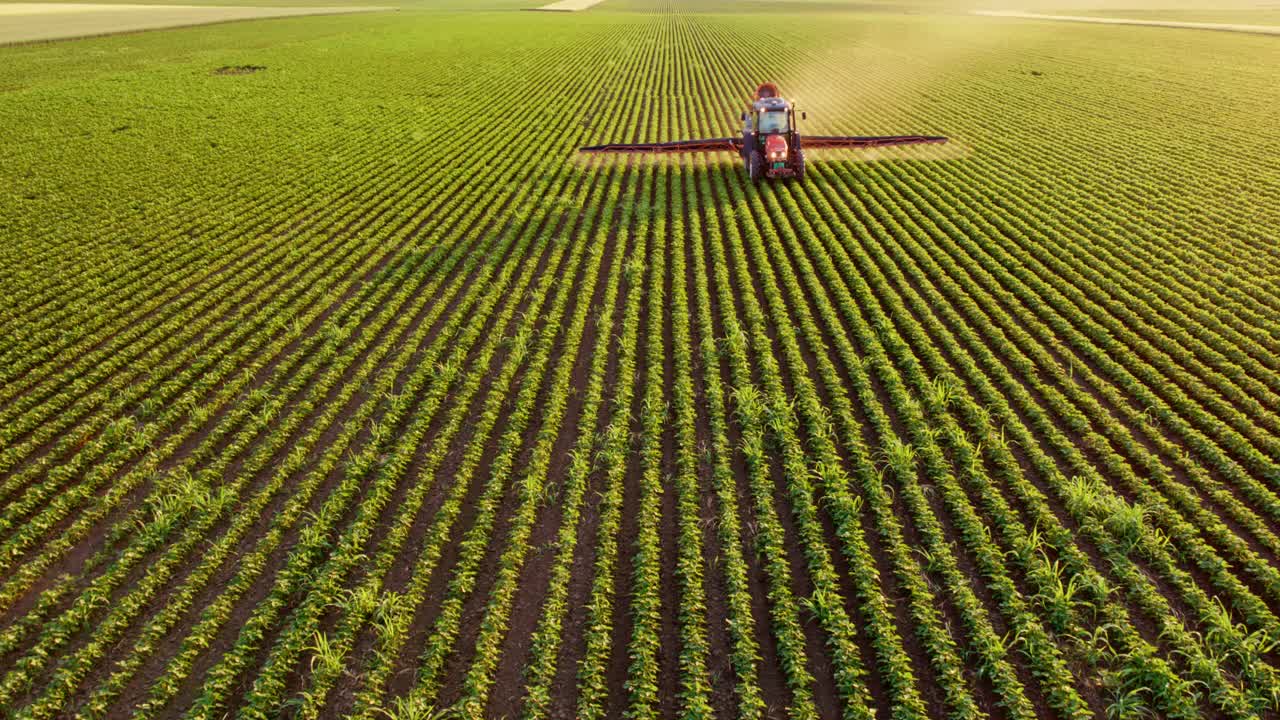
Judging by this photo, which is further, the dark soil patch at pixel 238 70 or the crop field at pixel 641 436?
the dark soil patch at pixel 238 70

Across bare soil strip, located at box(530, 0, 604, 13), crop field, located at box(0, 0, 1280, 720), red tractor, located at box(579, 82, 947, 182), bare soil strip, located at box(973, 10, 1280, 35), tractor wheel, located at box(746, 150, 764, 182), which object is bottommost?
crop field, located at box(0, 0, 1280, 720)

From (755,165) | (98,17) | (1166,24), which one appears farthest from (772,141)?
(98,17)

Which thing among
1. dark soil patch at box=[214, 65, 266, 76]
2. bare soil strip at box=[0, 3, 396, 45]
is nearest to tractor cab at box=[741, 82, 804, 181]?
dark soil patch at box=[214, 65, 266, 76]

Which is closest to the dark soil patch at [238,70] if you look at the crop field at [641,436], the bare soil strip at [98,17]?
the crop field at [641,436]

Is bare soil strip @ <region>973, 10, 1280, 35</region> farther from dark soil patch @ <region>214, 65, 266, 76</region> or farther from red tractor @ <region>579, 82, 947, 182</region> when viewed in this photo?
dark soil patch @ <region>214, 65, 266, 76</region>

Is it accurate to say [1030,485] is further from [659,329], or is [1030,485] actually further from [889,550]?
[659,329]

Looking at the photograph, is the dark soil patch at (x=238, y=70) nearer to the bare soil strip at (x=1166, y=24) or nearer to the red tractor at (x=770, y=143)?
the red tractor at (x=770, y=143)

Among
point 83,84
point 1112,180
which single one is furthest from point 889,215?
point 83,84
